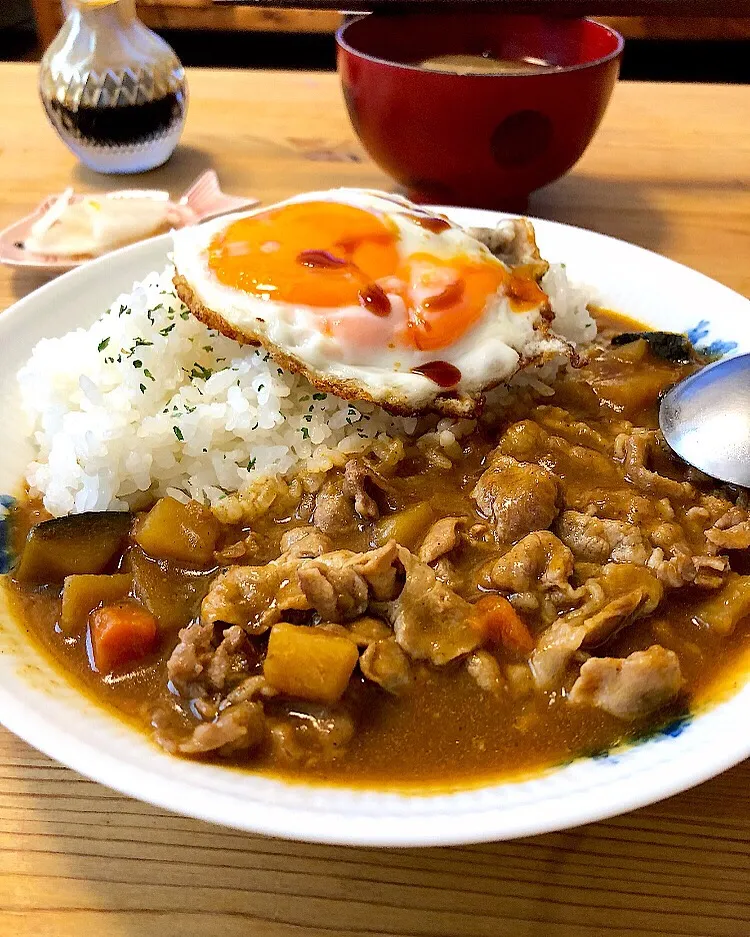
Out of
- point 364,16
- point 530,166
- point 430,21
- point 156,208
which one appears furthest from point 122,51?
point 530,166

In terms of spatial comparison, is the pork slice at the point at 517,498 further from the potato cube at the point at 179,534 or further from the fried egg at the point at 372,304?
the potato cube at the point at 179,534

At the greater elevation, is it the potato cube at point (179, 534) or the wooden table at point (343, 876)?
the potato cube at point (179, 534)

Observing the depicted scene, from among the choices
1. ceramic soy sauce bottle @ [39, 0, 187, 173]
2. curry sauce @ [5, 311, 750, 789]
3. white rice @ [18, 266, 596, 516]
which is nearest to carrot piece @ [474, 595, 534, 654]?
curry sauce @ [5, 311, 750, 789]

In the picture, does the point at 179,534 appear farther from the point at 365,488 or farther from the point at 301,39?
the point at 301,39

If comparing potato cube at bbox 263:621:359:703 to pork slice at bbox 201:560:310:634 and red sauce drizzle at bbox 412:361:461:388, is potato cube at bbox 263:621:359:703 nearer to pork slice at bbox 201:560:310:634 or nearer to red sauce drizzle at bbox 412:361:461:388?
pork slice at bbox 201:560:310:634

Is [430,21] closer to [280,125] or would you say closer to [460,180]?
[460,180]

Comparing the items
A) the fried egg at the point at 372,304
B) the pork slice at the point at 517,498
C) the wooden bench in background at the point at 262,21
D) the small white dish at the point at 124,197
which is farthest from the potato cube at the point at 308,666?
the wooden bench in background at the point at 262,21

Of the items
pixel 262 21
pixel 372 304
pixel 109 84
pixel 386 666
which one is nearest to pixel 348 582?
pixel 386 666
